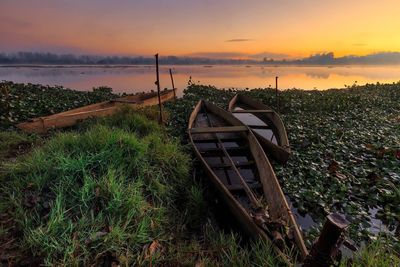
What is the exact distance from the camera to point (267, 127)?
1041 cm

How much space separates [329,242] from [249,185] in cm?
339

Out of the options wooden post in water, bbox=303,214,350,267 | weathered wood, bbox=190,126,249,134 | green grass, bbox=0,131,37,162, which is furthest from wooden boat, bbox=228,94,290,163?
green grass, bbox=0,131,37,162

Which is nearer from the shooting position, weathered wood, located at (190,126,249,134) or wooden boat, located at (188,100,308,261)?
wooden boat, located at (188,100,308,261)

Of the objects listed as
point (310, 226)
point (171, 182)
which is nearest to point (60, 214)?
point (171, 182)

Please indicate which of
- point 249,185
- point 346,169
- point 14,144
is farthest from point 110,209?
point 346,169

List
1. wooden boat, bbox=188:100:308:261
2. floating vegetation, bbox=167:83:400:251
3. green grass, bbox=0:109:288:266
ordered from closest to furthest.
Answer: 1. green grass, bbox=0:109:288:266
2. wooden boat, bbox=188:100:308:261
3. floating vegetation, bbox=167:83:400:251

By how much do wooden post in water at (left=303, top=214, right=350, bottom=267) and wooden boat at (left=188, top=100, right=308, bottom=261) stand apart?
0.90 meters

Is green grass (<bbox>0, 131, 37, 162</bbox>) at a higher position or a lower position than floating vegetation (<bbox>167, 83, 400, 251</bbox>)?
higher

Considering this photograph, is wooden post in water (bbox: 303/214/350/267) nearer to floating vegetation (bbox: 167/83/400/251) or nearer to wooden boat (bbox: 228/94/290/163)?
floating vegetation (bbox: 167/83/400/251)

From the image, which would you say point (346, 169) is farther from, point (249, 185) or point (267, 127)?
point (267, 127)

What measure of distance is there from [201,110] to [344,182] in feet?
25.7

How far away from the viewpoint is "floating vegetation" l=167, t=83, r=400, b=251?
509 centimetres

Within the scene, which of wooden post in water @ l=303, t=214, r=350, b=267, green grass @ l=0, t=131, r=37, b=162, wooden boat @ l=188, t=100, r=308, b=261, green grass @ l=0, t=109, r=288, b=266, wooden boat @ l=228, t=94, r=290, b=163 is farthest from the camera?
wooden boat @ l=228, t=94, r=290, b=163

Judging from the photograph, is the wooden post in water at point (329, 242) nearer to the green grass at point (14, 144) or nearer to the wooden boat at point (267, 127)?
the wooden boat at point (267, 127)
